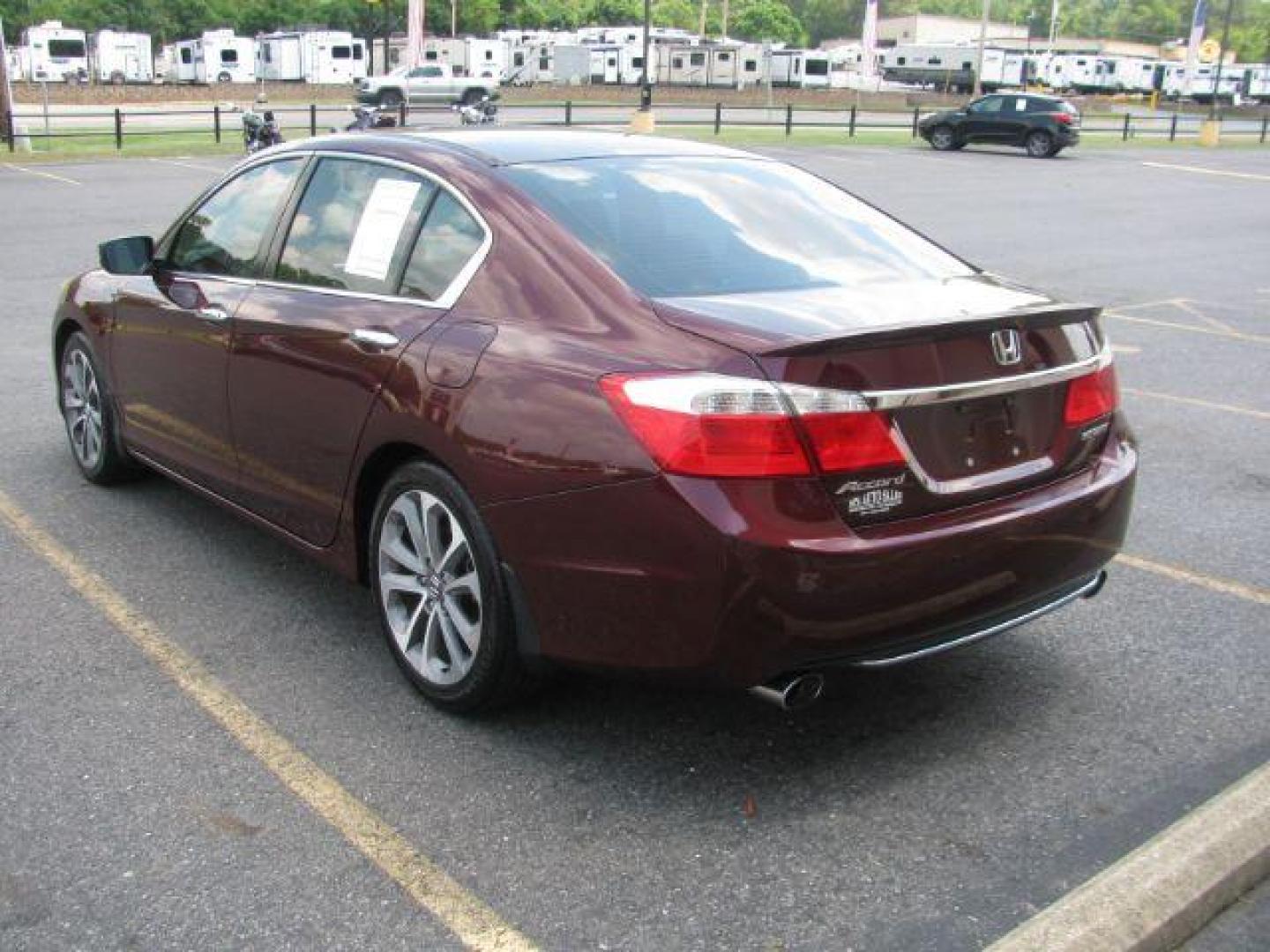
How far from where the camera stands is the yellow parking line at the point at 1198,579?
16.3 ft

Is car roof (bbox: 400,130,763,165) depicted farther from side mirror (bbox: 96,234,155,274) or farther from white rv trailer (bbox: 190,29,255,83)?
white rv trailer (bbox: 190,29,255,83)

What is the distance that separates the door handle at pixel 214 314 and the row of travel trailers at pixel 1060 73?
7313 centimetres

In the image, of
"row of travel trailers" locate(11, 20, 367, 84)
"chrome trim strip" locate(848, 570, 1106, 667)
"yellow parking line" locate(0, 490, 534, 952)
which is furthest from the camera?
"row of travel trailers" locate(11, 20, 367, 84)

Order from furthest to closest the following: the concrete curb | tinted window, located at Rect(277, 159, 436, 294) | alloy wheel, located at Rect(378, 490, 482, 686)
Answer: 1. tinted window, located at Rect(277, 159, 436, 294)
2. alloy wheel, located at Rect(378, 490, 482, 686)
3. the concrete curb

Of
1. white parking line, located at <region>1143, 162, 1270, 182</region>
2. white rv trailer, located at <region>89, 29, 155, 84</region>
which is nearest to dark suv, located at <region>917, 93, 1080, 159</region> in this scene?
white parking line, located at <region>1143, 162, 1270, 182</region>

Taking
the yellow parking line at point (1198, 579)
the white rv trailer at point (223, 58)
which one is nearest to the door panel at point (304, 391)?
the yellow parking line at point (1198, 579)

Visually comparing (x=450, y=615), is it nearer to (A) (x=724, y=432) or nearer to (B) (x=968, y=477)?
(A) (x=724, y=432)

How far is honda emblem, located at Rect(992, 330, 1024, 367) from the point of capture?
3.52 m

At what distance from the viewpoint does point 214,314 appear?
4.78m

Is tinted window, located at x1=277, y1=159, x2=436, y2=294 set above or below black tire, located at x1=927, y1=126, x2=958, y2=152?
above

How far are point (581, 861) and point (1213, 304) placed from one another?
11.2 m

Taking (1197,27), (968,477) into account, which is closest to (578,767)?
(968,477)

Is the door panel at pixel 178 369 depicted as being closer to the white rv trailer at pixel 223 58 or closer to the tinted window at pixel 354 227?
the tinted window at pixel 354 227

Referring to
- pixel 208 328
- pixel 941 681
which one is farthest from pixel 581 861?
pixel 208 328
